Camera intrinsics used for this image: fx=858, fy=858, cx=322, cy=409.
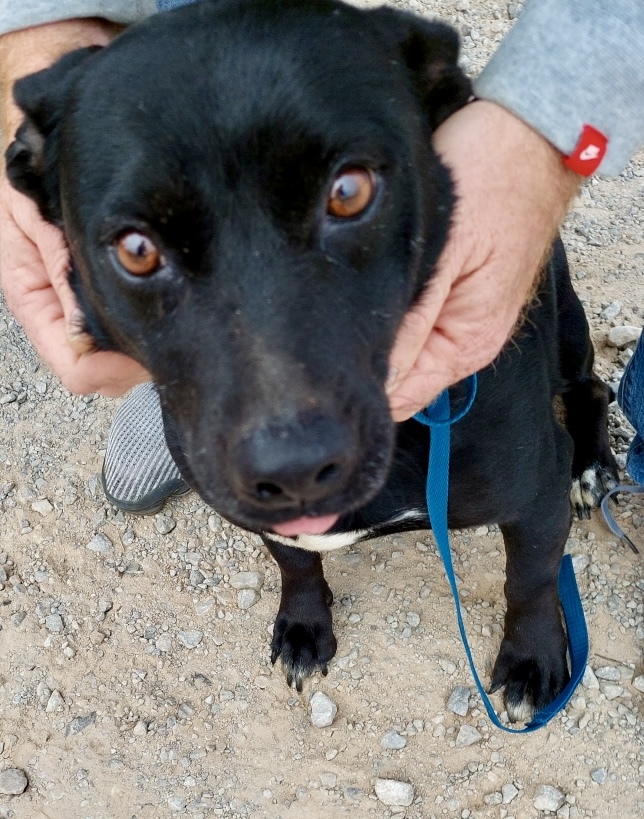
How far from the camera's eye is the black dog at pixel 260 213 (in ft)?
4.99

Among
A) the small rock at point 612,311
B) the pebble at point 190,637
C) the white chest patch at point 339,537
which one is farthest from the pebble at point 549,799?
the small rock at point 612,311

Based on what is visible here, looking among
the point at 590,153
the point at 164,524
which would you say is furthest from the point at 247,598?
the point at 590,153

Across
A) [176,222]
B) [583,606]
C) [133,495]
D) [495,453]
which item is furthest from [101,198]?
[583,606]

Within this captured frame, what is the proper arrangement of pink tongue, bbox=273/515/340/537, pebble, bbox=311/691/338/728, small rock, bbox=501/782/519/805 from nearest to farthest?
1. pink tongue, bbox=273/515/340/537
2. small rock, bbox=501/782/519/805
3. pebble, bbox=311/691/338/728

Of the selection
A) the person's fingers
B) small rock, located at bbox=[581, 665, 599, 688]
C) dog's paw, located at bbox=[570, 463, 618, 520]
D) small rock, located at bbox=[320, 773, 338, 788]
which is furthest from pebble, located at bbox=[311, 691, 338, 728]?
the person's fingers

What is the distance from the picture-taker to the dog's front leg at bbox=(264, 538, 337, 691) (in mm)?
2750

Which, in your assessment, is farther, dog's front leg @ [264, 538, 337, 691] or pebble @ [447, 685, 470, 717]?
dog's front leg @ [264, 538, 337, 691]

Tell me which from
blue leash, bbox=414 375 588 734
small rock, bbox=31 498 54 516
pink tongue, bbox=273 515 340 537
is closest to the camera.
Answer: pink tongue, bbox=273 515 340 537

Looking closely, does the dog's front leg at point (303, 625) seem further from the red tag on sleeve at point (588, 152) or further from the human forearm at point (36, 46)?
the human forearm at point (36, 46)

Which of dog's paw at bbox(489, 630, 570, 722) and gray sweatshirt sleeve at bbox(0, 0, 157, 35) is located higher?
gray sweatshirt sleeve at bbox(0, 0, 157, 35)

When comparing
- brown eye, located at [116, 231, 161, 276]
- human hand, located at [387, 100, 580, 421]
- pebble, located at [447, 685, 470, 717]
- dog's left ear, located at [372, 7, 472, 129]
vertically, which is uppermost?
dog's left ear, located at [372, 7, 472, 129]

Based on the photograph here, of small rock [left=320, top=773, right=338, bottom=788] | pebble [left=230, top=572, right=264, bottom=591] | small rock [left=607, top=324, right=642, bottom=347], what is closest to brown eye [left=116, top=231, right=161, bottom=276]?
pebble [left=230, top=572, right=264, bottom=591]

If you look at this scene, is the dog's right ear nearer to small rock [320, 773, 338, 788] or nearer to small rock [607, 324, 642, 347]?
small rock [320, 773, 338, 788]

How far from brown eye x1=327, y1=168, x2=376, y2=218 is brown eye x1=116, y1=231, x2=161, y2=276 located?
1.16ft
